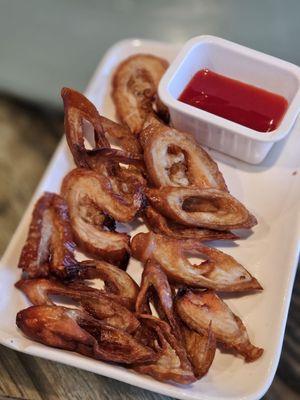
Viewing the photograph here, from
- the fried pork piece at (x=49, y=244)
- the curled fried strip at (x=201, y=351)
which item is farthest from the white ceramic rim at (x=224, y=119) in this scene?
the curled fried strip at (x=201, y=351)

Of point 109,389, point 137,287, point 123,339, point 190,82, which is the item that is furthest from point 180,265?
point 190,82

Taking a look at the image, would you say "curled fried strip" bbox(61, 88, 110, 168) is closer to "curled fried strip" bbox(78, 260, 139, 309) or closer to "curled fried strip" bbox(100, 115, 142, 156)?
"curled fried strip" bbox(100, 115, 142, 156)

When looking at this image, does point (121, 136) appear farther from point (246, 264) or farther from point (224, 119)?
point (246, 264)

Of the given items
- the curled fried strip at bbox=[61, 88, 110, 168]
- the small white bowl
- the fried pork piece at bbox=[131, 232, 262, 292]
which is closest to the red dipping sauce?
the small white bowl

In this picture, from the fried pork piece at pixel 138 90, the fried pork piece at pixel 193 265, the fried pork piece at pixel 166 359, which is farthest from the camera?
the fried pork piece at pixel 138 90

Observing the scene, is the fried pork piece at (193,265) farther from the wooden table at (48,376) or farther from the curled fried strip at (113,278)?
the wooden table at (48,376)

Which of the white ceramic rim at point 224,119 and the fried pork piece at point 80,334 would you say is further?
the white ceramic rim at point 224,119
